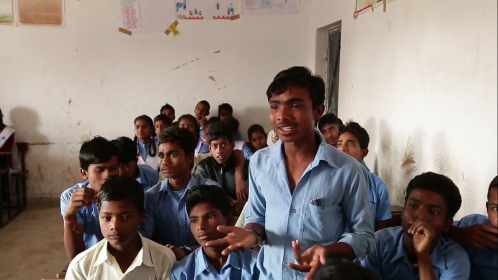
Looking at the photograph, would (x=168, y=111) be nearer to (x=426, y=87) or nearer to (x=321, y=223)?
(x=426, y=87)

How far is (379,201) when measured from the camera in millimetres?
1899

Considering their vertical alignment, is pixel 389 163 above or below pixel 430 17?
below

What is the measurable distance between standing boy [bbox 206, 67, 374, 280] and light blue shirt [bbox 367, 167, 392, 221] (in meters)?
0.82

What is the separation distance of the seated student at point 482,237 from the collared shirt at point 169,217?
1.00m

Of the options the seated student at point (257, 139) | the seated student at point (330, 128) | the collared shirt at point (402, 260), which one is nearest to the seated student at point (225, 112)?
the seated student at point (257, 139)

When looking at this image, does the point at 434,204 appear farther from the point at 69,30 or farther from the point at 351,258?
the point at 69,30

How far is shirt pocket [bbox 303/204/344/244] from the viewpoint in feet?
3.56

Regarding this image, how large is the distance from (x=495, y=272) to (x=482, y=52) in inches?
16.4

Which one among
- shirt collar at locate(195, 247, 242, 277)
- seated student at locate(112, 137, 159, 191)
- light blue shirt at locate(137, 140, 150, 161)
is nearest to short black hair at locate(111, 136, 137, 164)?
seated student at locate(112, 137, 159, 191)

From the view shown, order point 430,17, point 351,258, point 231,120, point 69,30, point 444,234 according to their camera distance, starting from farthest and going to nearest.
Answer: point 69,30 → point 231,120 → point 430,17 → point 444,234 → point 351,258

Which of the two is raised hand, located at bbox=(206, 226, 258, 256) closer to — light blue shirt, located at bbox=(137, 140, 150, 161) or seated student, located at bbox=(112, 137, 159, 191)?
seated student, located at bbox=(112, 137, 159, 191)

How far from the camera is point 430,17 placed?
1603 millimetres

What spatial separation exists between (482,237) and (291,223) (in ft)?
1.46

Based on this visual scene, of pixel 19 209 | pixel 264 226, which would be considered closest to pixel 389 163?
pixel 264 226
